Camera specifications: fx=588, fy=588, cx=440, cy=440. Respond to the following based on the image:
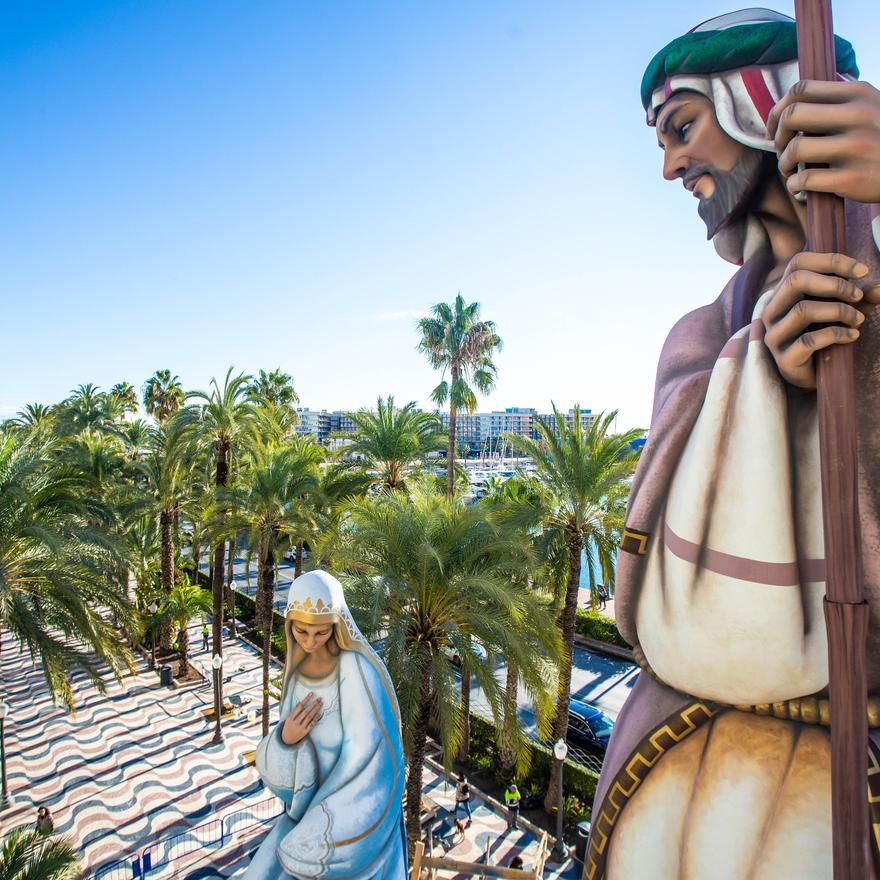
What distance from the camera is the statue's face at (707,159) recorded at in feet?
8.11

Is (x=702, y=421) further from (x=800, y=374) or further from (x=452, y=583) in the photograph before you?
(x=452, y=583)

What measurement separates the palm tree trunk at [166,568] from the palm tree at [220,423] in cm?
292

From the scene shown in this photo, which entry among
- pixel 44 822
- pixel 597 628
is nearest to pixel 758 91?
pixel 44 822

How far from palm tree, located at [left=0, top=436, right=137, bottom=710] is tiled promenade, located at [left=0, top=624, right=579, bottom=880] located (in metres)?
3.15

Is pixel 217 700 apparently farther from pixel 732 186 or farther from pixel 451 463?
pixel 732 186

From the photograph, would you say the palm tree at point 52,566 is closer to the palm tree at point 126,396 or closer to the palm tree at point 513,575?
the palm tree at point 513,575

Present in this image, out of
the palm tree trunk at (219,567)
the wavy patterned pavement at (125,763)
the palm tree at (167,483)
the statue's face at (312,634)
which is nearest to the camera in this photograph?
the statue's face at (312,634)

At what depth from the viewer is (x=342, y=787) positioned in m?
4.28

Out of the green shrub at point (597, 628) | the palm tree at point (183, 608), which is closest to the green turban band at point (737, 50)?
the palm tree at point (183, 608)

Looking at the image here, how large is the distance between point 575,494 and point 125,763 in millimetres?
12177

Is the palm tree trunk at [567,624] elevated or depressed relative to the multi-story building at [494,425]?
depressed

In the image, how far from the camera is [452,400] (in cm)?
2380

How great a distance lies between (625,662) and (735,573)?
2269cm

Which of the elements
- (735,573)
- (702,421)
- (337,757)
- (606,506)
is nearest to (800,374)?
(702,421)
